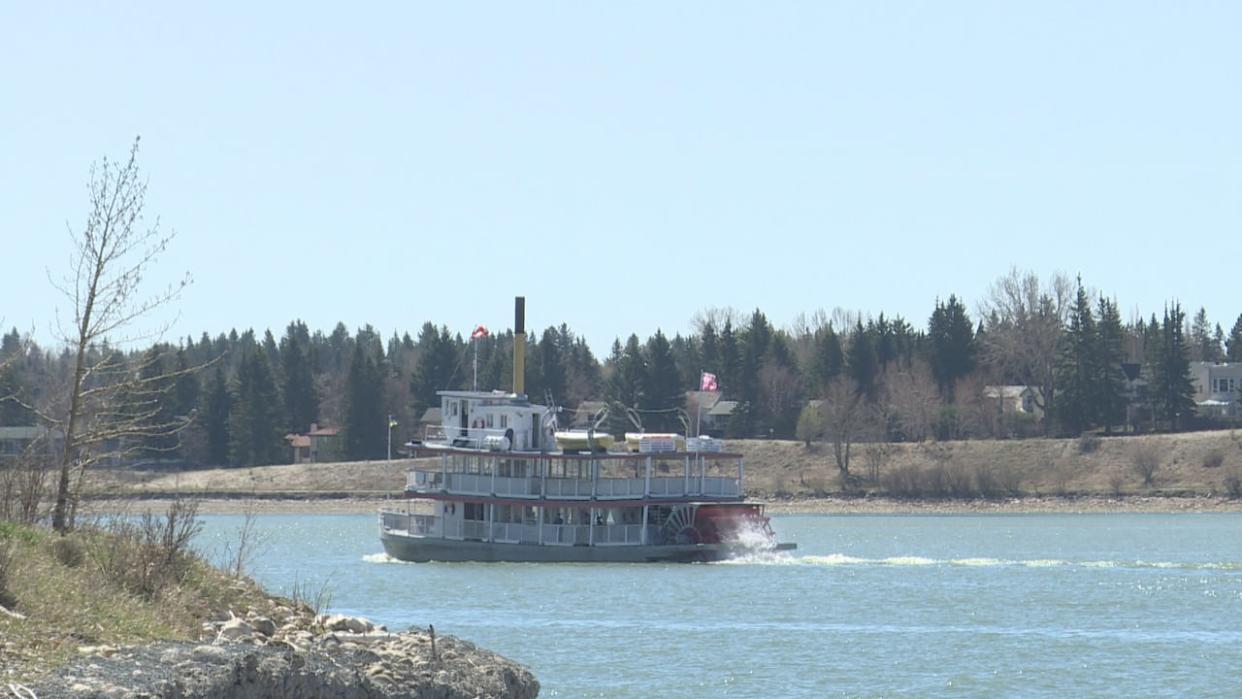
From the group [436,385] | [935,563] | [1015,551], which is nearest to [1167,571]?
[935,563]

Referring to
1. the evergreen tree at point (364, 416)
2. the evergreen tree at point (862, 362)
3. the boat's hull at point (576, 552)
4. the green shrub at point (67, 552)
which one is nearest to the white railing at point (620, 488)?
the boat's hull at point (576, 552)

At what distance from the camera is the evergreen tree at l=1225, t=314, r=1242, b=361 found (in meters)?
→ 156

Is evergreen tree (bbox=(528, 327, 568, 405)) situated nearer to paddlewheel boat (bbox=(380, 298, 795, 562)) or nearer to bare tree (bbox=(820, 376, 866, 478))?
bare tree (bbox=(820, 376, 866, 478))

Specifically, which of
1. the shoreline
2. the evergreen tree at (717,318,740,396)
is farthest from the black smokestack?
the evergreen tree at (717,318,740,396)

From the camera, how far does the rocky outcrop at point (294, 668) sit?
527 inches

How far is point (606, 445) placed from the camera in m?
57.4

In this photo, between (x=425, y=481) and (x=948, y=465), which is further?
(x=948, y=465)

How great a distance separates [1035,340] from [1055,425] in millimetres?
11524

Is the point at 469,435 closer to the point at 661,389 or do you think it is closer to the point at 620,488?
the point at 620,488

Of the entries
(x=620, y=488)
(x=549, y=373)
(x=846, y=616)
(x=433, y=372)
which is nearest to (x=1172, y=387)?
(x=549, y=373)

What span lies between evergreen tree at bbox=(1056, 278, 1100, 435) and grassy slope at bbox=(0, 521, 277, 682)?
95243 millimetres

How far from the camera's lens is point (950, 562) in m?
55.8

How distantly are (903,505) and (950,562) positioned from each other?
46.9 m

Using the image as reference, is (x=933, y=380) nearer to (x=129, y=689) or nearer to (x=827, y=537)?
(x=827, y=537)
